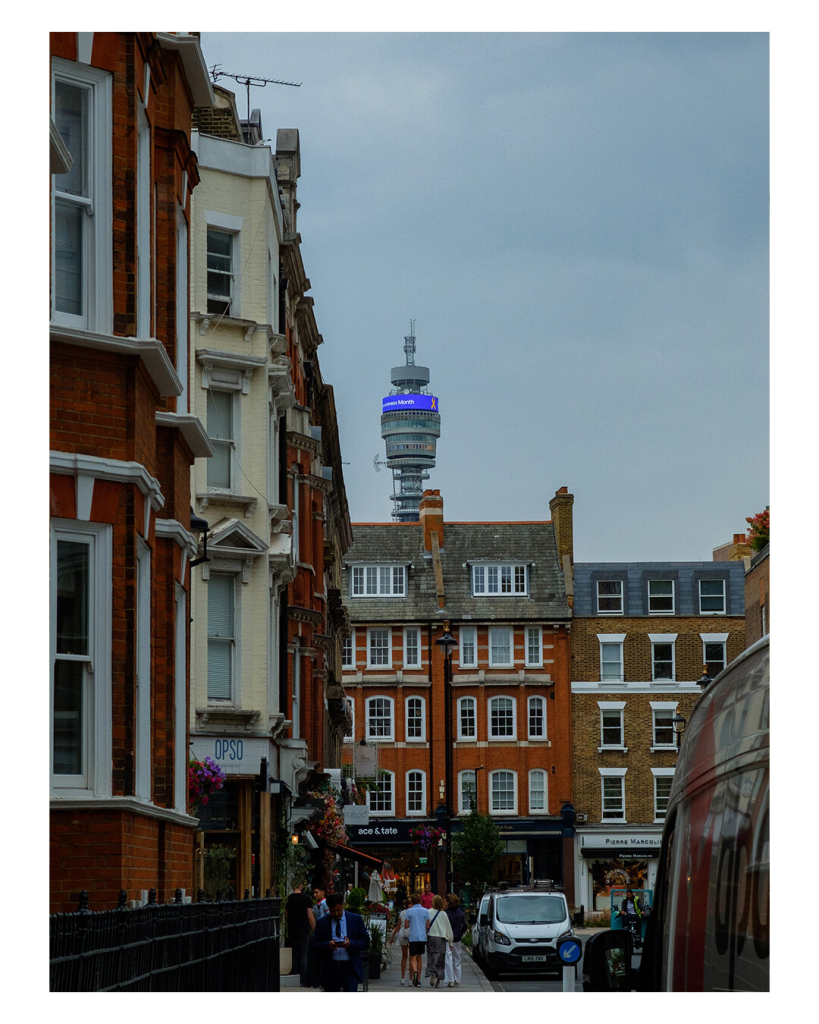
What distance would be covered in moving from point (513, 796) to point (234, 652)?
42155mm

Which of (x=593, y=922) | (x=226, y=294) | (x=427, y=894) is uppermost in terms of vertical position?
(x=226, y=294)

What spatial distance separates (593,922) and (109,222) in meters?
48.5

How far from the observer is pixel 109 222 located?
11.2m

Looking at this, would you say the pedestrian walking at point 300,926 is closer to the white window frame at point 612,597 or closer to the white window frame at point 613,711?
the white window frame at point 613,711

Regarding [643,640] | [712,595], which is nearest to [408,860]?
[643,640]

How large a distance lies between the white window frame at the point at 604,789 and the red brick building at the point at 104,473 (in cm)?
5650

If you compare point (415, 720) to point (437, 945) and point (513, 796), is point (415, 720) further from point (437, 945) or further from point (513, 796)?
point (437, 945)

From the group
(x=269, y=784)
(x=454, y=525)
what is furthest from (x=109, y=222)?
(x=454, y=525)

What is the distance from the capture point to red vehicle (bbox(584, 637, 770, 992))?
242 inches

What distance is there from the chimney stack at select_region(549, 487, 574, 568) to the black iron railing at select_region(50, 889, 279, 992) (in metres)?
56.7

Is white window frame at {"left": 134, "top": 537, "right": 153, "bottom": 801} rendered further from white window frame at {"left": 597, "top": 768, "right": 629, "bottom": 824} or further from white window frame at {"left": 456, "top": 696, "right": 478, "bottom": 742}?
white window frame at {"left": 456, "top": 696, "right": 478, "bottom": 742}

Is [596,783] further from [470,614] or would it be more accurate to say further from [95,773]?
[95,773]

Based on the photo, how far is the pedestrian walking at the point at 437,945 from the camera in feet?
79.7

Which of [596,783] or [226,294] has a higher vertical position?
[226,294]
